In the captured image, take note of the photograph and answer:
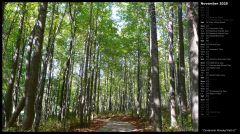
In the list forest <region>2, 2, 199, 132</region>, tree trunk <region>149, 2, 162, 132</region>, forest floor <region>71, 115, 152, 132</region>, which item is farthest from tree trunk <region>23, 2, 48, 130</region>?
forest floor <region>71, 115, 152, 132</region>

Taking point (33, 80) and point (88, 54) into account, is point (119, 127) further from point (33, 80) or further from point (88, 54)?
point (33, 80)

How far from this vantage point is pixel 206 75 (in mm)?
9461

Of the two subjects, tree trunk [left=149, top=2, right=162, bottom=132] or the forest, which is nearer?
the forest

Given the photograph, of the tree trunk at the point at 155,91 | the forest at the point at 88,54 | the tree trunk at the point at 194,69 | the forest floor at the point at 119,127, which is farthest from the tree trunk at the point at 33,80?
the forest floor at the point at 119,127

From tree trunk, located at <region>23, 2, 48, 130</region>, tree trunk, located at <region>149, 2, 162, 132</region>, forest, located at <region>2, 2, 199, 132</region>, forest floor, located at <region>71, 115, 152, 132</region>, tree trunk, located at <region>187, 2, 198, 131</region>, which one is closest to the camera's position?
tree trunk, located at <region>187, 2, 198, 131</region>

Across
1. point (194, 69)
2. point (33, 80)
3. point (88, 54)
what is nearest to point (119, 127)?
point (88, 54)

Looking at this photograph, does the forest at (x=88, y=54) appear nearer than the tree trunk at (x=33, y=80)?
No

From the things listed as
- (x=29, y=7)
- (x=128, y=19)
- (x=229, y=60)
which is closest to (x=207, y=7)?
(x=229, y=60)

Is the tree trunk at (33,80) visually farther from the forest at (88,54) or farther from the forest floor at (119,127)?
the forest floor at (119,127)

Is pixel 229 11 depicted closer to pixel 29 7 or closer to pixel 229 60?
pixel 229 60

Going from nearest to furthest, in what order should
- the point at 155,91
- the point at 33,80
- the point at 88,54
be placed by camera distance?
the point at 33,80 < the point at 155,91 < the point at 88,54

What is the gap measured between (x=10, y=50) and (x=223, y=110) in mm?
28280

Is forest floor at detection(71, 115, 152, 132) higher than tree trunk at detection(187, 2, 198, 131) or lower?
lower

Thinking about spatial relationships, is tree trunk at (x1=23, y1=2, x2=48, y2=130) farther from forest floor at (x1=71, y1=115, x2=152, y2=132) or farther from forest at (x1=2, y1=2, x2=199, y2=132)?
forest floor at (x1=71, y1=115, x2=152, y2=132)
